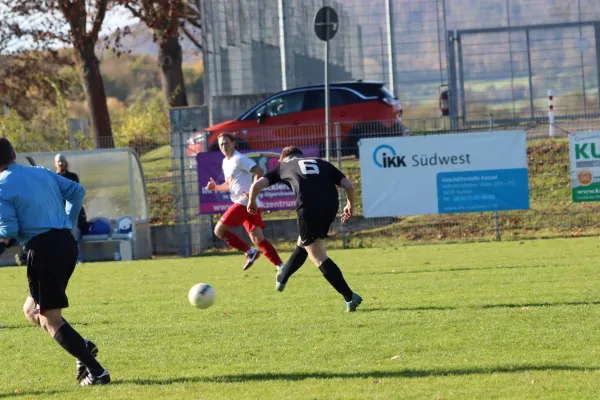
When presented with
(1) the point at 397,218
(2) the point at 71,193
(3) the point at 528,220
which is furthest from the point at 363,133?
(2) the point at 71,193

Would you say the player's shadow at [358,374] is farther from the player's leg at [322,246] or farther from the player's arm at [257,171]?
the player's arm at [257,171]

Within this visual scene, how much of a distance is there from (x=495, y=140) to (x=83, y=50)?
15.3 meters

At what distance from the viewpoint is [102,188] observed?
2198 cm

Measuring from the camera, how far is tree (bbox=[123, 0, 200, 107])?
109 feet

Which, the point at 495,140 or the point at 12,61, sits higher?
the point at 12,61

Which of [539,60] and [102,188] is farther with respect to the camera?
[539,60]

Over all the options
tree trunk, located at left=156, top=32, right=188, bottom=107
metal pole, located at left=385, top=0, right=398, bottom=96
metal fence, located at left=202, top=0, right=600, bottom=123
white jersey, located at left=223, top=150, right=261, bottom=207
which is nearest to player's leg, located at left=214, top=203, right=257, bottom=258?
white jersey, located at left=223, top=150, right=261, bottom=207

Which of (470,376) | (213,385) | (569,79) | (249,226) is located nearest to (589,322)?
(470,376)

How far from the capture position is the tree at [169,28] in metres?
33.2

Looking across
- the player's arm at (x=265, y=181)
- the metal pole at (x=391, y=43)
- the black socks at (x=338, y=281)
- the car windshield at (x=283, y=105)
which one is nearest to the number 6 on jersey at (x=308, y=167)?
the player's arm at (x=265, y=181)

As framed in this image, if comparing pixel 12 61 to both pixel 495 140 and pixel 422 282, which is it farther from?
pixel 422 282

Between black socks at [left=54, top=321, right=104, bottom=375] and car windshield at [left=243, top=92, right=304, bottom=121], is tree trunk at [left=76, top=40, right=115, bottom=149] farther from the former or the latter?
black socks at [left=54, top=321, right=104, bottom=375]

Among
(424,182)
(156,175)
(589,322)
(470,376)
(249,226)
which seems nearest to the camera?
(470,376)

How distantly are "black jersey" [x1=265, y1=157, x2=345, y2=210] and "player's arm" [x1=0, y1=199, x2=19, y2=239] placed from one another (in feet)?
13.0
